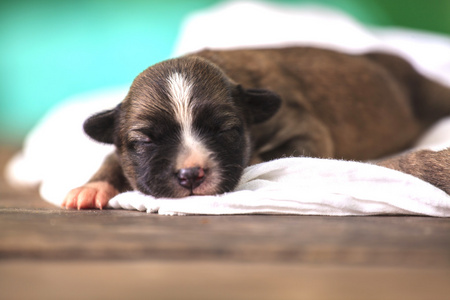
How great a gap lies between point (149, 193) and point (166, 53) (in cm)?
490

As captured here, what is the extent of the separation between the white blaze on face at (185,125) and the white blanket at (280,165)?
0.55ft

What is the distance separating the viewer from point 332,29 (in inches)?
224

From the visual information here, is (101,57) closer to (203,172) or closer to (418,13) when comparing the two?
(418,13)

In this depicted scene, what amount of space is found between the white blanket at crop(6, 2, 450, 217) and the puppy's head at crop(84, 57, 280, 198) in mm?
93

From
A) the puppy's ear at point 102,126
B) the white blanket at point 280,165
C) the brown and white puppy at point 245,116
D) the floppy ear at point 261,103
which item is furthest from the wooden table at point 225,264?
the floppy ear at point 261,103

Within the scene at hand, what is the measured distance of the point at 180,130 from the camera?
236cm

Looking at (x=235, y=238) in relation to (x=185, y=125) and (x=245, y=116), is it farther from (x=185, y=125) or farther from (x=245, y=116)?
(x=245, y=116)

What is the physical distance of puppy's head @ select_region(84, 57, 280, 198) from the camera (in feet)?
7.47

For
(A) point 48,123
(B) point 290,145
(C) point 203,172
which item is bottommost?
(A) point 48,123

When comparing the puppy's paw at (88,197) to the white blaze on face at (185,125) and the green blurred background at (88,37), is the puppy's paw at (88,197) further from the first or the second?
the green blurred background at (88,37)

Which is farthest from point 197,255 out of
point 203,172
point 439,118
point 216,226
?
point 439,118

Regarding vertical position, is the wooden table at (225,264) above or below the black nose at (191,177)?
above

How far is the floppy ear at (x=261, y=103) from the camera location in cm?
279

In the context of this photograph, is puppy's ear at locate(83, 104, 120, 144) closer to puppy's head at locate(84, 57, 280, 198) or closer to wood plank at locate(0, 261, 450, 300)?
puppy's head at locate(84, 57, 280, 198)
